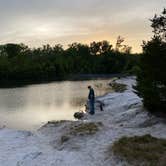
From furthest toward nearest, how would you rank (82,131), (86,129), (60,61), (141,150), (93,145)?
1. (60,61)
2. (86,129)
3. (82,131)
4. (93,145)
5. (141,150)

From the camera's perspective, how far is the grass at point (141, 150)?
12062mm

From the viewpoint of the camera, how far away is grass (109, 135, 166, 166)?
475 inches

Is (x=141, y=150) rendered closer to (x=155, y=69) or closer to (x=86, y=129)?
(x=86, y=129)

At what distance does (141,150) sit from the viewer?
12859 millimetres

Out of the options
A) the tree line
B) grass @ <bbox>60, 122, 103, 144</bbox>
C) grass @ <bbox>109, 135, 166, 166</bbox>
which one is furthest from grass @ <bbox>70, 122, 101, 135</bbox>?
the tree line

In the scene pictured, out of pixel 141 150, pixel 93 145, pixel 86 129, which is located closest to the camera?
pixel 141 150

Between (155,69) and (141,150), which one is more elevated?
(155,69)

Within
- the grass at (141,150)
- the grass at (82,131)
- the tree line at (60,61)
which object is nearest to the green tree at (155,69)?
the grass at (82,131)

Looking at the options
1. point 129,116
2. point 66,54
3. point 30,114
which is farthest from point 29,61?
point 129,116

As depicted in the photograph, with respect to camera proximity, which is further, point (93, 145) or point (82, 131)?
point (82, 131)

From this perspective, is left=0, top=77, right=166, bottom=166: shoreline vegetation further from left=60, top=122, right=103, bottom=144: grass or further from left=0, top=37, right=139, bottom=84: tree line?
left=0, top=37, right=139, bottom=84: tree line

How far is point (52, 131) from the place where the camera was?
19719 mm

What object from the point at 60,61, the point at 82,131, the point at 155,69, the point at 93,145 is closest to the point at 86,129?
the point at 82,131

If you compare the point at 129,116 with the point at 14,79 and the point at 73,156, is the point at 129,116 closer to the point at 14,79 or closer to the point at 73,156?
the point at 73,156
